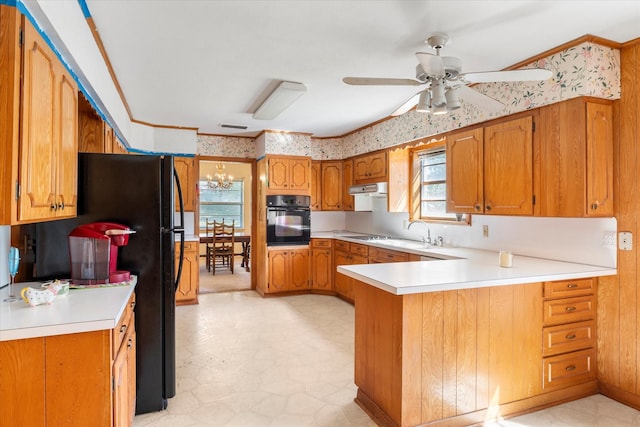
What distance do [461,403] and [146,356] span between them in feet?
6.77

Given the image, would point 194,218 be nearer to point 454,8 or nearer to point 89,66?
point 89,66

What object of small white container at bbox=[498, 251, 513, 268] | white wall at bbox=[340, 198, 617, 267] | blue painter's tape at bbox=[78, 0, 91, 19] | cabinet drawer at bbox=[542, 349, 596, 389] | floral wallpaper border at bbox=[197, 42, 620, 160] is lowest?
cabinet drawer at bbox=[542, 349, 596, 389]

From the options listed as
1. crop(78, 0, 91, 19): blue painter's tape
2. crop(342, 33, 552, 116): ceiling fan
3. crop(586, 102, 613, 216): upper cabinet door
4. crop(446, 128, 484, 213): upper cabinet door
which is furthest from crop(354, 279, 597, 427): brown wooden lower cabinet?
crop(78, 0, 91, 19): blue painter's tape

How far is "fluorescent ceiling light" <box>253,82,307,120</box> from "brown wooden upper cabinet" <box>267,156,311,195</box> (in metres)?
1.17

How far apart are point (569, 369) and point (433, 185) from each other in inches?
96.1

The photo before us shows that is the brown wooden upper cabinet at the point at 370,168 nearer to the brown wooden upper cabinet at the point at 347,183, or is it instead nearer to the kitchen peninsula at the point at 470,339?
the brown wooden upper cabinet at the point at 347,183

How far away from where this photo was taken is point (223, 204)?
9.15 m

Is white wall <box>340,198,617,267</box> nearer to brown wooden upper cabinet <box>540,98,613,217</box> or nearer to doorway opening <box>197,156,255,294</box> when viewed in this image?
brown wooden upper cabinet <box>540,98,613,217</box>

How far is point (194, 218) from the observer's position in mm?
5406

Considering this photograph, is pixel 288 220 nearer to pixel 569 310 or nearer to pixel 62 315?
pixel 569 310

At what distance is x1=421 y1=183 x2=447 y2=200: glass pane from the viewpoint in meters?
4.28

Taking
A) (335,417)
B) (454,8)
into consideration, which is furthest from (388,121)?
(335,417)

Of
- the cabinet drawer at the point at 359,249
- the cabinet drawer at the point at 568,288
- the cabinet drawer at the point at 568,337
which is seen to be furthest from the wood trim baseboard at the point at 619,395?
the cabinet drawer at the point at 359,249

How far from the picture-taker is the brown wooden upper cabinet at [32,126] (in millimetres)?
1272
